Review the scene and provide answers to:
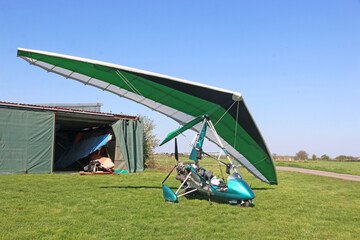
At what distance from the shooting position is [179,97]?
8094mm

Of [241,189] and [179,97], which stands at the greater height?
[179,97]

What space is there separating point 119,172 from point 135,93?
33.8 feet

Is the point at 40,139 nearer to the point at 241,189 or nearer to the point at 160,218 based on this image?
the point at 160,218

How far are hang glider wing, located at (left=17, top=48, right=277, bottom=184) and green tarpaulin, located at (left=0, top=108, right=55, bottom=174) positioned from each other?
8.09 m

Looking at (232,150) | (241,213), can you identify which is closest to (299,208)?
(241,213)

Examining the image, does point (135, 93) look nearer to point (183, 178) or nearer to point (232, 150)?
point (183, 178)

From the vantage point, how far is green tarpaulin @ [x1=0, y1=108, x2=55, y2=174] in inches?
559

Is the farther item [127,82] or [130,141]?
[130,141]

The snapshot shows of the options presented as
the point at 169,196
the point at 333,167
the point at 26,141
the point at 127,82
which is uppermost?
the point at 127,82

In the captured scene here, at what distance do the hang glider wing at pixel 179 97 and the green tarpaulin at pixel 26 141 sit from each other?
26.5 feet

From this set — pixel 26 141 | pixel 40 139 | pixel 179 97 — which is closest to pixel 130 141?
pixel 40 139

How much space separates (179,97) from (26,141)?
36.1ft

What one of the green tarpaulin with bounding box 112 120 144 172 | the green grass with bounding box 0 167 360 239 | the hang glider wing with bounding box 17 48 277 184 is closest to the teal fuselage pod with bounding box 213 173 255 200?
the green grass with bounding box 0 167 360 239

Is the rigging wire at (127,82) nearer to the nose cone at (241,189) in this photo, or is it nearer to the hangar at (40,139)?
the nose cone at (241,189)
